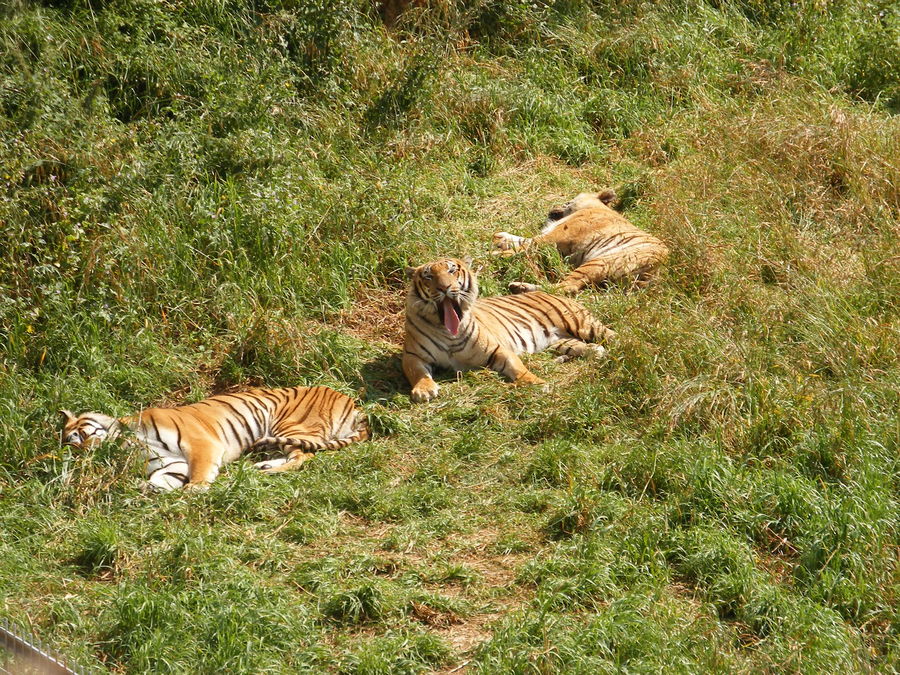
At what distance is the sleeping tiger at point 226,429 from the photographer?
5.89 meters

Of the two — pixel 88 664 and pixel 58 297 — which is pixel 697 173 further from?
pixel 88 664

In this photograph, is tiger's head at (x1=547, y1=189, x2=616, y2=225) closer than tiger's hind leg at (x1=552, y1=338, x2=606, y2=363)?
No

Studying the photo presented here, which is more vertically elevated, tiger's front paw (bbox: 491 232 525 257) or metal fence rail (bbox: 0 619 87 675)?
metal fence rail (bbox: 0 619 87 675)

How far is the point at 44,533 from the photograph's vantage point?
5.31 metres

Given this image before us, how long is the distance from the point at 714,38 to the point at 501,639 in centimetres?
847

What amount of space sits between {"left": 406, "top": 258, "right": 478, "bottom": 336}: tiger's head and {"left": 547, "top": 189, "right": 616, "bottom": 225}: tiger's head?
77.4 inches

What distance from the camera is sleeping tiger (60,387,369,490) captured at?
589 centimetres

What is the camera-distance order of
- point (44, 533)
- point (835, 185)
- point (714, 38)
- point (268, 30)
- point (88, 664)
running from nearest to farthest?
1. point (88, 664)
2. point (44, 533)
3. point (835, 185)
4. point (268, 30)
5. point (714, 38)

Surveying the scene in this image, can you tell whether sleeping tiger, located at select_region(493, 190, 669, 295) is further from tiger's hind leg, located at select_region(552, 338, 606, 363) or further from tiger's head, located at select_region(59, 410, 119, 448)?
tiger's head, located at select_region(59, 410, 119, 448)

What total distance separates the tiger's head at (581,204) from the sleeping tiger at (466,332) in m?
1.60

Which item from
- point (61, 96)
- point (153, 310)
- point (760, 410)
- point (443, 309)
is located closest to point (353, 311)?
point (443, 309)

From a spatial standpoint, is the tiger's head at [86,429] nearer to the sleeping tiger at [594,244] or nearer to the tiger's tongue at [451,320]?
the tiger's tongue at [451,320]

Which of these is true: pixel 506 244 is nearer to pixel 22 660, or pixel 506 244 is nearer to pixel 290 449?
pixel 290 449

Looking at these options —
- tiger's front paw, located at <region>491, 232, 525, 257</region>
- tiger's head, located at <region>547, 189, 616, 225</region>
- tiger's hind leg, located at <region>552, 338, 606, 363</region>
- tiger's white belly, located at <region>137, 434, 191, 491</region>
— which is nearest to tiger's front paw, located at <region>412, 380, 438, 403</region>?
tiger's hind leg, located at <region>552, 338, 606, 363</region>
